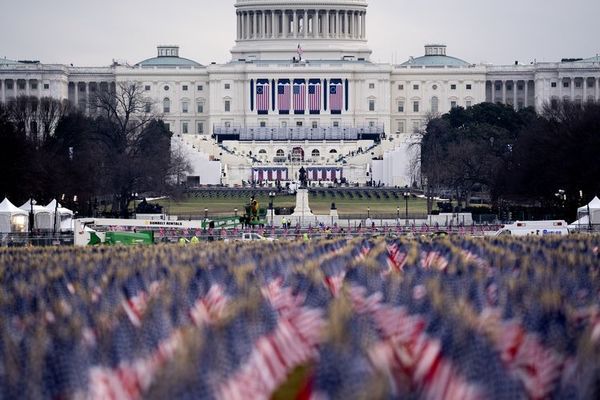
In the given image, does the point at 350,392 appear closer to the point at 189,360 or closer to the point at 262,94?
the point at 189,360

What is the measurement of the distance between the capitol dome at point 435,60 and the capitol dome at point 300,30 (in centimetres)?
581

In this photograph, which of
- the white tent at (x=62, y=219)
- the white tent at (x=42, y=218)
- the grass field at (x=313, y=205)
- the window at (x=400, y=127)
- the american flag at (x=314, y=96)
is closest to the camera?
the white tent at (x=62, y=219)

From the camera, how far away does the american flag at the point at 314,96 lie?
172m

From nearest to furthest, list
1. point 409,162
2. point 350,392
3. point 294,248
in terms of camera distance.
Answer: point 350,392 < point 294,248 < point 409,162

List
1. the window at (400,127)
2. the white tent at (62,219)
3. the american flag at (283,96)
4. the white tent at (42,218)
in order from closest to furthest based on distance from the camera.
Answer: the white tent at (62,219) → the white tent at (42,218) → the american flag at (283,96) → the window at (400,127)

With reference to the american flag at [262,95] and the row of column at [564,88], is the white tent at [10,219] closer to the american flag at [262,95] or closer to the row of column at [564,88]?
the american flag at [262,95]

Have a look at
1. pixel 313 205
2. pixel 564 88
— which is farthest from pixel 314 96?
pixel 313 205

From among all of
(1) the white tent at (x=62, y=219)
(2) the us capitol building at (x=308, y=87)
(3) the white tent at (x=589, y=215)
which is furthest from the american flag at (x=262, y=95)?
(3) the white tent at (x=589, y=215)

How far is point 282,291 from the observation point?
56.3ft

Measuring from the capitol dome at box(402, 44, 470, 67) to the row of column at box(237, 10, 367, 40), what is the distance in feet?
27.0

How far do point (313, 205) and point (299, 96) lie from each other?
80331 millimetres

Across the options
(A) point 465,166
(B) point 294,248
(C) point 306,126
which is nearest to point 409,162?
(A) point 465,166

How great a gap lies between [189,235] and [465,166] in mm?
45699

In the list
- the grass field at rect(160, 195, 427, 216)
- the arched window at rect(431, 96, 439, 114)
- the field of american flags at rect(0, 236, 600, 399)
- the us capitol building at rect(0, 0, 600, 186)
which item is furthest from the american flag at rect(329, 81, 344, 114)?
the field of american flags at rect(0, 236, 600, 399)
